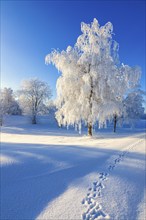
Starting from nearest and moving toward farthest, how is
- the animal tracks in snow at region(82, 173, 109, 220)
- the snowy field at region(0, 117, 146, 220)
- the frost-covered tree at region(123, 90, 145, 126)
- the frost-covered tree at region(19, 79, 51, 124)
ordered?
the animal tracks in snow at region(82, 173, 109, 220), the snowy field at region(0, 117, 146, 220), the frost-covered tree at region(123, 90, 145, 126), the frost-covered tree at region(19, 79, 51, 124)

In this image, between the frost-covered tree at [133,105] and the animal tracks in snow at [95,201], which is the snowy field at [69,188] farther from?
the frost-covered tree at [133,105]

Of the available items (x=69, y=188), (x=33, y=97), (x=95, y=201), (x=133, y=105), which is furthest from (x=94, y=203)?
(x=33, y=97)

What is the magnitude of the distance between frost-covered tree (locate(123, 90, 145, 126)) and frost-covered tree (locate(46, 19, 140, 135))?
14432 mm

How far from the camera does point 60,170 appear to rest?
512cm

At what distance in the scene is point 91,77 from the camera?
15.2 m

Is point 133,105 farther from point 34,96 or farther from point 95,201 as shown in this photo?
point 95,201

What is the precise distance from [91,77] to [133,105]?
17102mm

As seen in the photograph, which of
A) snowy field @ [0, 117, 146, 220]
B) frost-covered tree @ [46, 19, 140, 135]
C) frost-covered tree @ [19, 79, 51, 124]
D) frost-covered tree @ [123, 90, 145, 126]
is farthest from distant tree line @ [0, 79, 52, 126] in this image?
snowy field @ [0, 117, 146, 220]

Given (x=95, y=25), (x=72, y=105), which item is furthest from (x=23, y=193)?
(x=95, y=25)

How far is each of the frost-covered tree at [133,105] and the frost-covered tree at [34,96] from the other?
756 inches

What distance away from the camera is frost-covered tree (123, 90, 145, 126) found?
2955 cm

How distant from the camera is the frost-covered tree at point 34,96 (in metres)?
40.7

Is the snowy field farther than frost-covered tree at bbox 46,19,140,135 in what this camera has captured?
No

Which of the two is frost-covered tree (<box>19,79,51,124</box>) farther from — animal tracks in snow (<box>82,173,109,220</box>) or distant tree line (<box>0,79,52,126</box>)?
animal tracks in snow (<box>82,173,109,220</box>)
